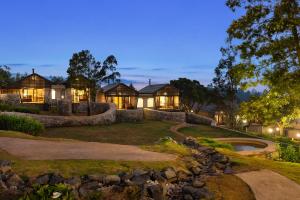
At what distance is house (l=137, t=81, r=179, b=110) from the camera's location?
177 feet

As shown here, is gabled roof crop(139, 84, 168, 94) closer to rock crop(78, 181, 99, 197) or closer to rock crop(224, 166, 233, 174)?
rock crop(224, 166, 233, 174)

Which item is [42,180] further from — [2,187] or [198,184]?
[198,184]

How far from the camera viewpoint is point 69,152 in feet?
35.2

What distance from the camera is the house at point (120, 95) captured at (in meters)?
51.0

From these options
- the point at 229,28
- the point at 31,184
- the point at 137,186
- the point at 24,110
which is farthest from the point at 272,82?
the point at 24,110

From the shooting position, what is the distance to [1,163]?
877 centimetres

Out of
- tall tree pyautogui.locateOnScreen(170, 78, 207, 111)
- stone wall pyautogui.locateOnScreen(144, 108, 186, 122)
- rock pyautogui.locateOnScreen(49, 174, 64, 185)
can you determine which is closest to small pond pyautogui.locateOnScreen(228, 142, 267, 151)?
rock pyautogui.locateOnScreen(49, 174, 64, 185)

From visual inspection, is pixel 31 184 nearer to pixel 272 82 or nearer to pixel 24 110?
pixel 272 82

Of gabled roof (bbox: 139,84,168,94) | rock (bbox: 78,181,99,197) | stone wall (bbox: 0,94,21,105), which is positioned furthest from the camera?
gabled roof (bbox: 139,84,168,94)

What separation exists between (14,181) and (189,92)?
52.0m

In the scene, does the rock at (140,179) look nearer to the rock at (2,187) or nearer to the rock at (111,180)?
the rock at (111,180)

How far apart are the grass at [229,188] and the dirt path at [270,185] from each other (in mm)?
187

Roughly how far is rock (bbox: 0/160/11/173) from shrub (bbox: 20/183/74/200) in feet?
3.97

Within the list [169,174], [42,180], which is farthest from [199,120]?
[42,180]
